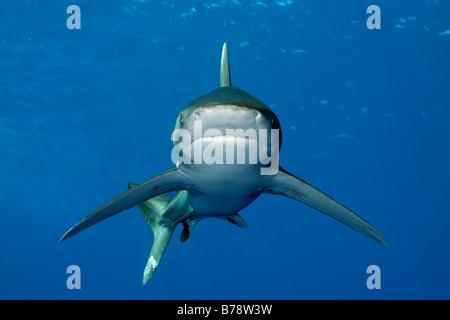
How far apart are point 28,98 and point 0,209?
4726 centimetres

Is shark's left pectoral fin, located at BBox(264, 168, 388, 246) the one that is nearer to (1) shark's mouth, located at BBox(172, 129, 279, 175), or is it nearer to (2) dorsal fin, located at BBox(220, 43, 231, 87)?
(1) shark's mouth, located at BBox(172, 129, 279, 175)

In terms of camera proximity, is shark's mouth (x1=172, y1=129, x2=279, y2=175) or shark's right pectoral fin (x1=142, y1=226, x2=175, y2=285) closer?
shark's mouth (x1=172, y1=129, x2=279, y2=175)

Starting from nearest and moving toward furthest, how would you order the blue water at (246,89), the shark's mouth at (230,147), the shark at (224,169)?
the shark at (224,169) → the shark's mouth at (230,147) → the blue water at (246,89)

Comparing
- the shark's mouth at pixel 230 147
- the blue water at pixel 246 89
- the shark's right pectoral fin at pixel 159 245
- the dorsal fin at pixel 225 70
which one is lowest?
the shark's right pectoral fin at pixel 159 245

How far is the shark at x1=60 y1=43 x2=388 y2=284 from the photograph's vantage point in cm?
311

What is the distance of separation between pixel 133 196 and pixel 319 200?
8.66 feet

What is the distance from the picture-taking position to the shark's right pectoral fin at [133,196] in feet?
14.1

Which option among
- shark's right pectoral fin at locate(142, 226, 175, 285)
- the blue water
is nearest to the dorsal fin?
shark's right pectoral fin at locate(142, 226, 175, 285)

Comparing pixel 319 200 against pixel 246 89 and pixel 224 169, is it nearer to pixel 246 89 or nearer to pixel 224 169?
pixel 224 169

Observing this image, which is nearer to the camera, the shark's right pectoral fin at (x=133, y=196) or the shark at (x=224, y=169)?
the shark at (x=224, y=169)

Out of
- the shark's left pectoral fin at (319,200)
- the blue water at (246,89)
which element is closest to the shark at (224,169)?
the shark's left pectoral fin at (319,200)

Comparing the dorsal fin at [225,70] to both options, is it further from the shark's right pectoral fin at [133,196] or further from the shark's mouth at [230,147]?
the shark's mouth at [230,147]

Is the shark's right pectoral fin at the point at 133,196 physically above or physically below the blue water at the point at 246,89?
below

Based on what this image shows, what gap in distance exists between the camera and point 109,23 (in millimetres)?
17141
